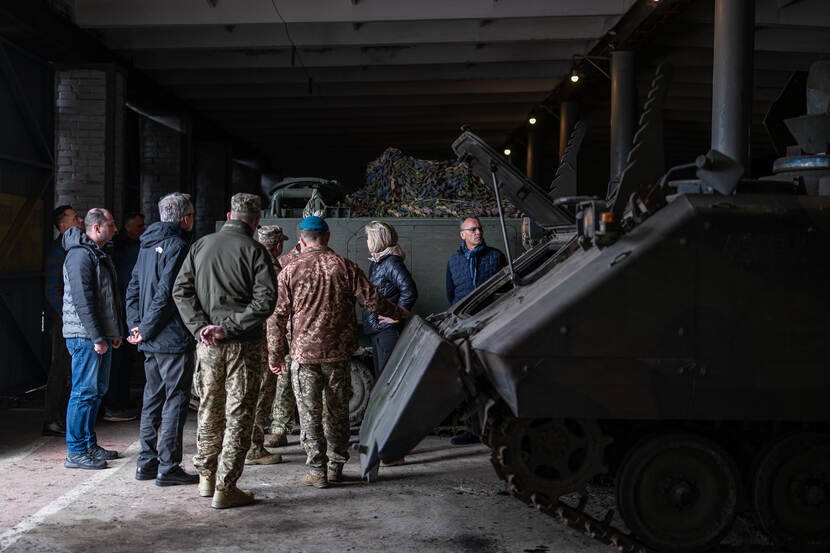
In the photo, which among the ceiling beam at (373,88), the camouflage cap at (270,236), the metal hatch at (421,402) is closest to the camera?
the metal hatch at (421,402)

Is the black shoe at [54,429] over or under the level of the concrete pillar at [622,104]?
under

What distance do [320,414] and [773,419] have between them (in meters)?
2.86

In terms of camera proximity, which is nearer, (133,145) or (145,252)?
(145,252)

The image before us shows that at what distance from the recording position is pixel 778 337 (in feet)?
13.1

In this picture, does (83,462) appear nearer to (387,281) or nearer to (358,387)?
(358,387)

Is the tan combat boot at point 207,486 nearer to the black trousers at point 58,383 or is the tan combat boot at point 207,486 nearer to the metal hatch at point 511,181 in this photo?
the black trousers at point 58,383

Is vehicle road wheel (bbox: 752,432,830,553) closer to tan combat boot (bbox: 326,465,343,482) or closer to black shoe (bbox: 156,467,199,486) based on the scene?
tan combat boot (bbox: 326,465,343,482)

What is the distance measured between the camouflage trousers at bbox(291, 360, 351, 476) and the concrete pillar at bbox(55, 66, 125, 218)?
602 centimetres

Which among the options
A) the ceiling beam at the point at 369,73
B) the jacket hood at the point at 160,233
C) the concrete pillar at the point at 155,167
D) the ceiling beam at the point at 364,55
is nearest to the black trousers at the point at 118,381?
the jacket hood at the point at 160,233

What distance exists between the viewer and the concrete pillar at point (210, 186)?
19906 mm

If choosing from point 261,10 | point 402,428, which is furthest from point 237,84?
point 402,428

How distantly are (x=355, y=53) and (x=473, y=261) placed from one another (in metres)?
7.11

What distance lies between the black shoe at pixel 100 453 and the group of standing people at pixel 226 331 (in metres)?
0.01

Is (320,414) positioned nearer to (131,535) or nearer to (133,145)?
(131,535)
